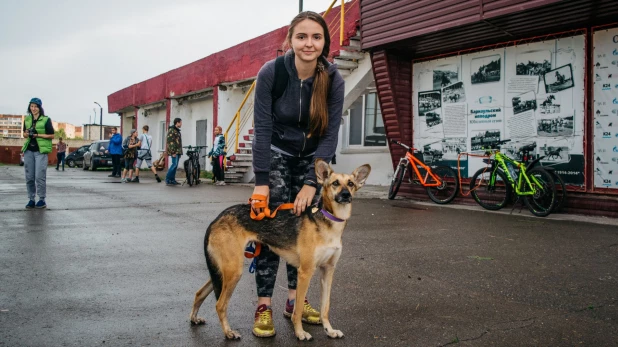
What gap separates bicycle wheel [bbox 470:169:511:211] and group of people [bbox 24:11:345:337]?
7.03m

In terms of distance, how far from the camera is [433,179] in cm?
1115

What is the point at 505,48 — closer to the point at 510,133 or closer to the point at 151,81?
the point at 510,133

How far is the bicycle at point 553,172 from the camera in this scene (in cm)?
881

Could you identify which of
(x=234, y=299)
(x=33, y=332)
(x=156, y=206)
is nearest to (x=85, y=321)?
(x=33, y=332)

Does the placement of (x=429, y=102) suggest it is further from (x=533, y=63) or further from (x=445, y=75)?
(x=533, y=63)

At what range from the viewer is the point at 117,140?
65.1ft

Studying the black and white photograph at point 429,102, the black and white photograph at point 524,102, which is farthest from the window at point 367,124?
the black and white photograph at point 524,102

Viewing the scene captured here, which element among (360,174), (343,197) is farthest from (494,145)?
(343,197)

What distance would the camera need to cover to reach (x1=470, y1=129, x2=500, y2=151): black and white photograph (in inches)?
415

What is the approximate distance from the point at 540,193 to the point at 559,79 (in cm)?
222

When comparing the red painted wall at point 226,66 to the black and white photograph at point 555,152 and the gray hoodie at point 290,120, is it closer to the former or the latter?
the black and white photograph at point 555,152

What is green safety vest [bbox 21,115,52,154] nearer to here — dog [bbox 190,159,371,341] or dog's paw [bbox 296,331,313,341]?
dog [bbox 190,159,371,341]

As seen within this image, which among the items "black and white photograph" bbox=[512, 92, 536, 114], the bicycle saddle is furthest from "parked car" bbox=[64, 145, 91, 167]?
the bicycle saddle

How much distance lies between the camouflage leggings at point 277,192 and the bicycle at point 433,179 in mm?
7831
